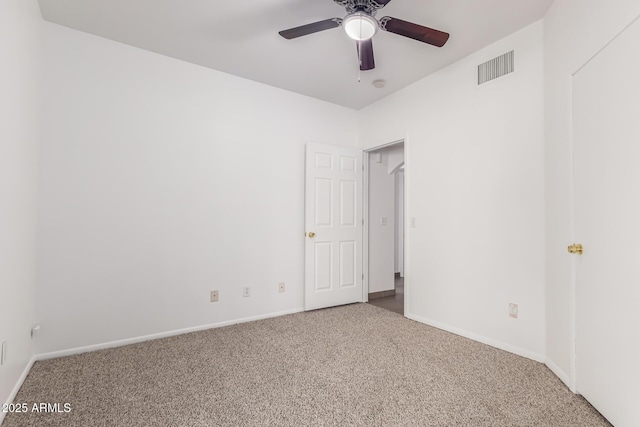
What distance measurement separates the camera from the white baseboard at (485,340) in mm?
2320

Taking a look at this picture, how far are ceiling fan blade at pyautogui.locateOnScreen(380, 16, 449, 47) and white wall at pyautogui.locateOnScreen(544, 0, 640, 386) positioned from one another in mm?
807

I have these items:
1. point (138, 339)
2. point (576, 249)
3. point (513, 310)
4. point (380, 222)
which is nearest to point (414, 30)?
point (576, 249)

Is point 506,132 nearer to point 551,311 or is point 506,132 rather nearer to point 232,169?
point 551,311

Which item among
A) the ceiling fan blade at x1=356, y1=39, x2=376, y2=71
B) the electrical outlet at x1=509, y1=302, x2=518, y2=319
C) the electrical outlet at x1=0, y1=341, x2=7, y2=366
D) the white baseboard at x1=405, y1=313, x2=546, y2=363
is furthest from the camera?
the electrical outlet at x1=509, y1=302, x2=518, y2=319

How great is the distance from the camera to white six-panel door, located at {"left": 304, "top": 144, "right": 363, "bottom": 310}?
3652mm

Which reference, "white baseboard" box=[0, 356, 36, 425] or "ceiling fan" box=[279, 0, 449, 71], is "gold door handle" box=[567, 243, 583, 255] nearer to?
"ceiling fan" box=[279, 0, 449, 71]

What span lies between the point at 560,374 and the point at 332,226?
2.52 metres

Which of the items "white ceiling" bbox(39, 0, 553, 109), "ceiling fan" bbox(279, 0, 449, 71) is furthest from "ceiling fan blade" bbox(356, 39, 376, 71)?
"white ceiling" bbox(39, 0, 553, 109)

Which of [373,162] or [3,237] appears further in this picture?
[373,162]

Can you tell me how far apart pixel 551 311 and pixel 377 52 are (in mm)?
2596

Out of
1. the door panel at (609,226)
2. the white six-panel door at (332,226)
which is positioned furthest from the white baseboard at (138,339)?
the door panel at (609,226)

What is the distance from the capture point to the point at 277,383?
1.97 meters

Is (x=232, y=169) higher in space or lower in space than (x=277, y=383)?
higher

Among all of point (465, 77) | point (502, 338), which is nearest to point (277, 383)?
point (502, 338)
